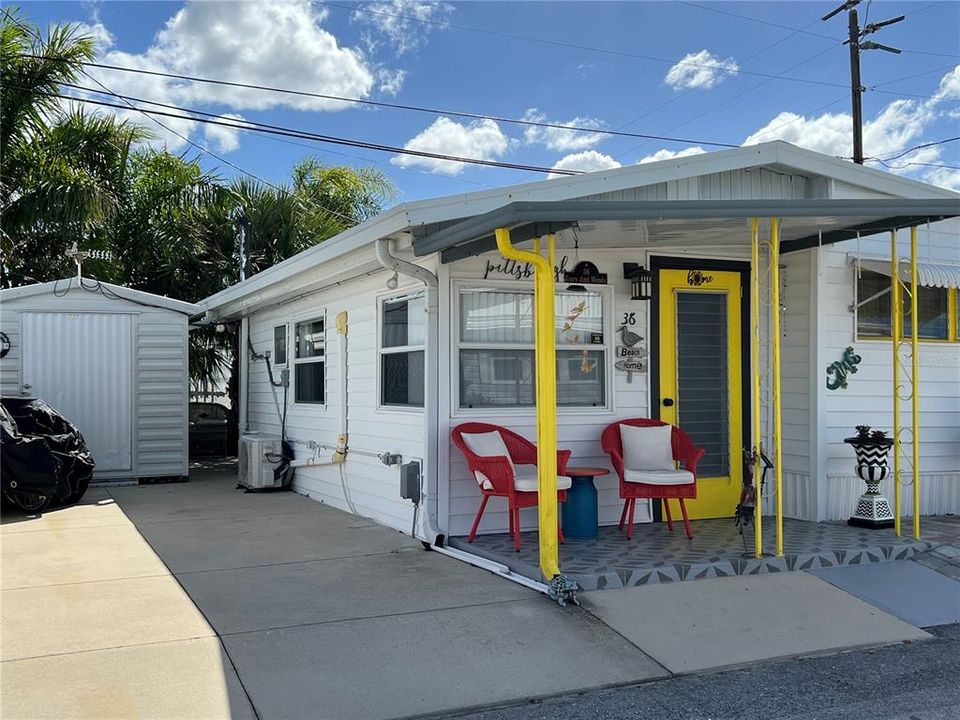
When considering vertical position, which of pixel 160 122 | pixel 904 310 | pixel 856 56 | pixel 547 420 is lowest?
pixel 547 420

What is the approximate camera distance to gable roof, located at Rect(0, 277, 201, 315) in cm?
1006

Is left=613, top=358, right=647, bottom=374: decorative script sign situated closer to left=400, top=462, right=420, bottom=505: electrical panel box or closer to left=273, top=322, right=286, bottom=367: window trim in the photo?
left=400, top=462, right=420, bottom=505: electrical panel box

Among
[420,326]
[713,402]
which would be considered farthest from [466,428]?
[713,402]

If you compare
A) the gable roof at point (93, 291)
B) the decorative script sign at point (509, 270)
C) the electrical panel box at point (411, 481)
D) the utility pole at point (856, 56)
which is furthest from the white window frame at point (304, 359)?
the utility pole at point (856, 56)

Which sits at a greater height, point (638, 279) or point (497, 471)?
point (638, 279)

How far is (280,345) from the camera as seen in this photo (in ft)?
35.1

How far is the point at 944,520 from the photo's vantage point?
7.32m

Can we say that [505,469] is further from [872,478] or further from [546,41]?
[546,41]

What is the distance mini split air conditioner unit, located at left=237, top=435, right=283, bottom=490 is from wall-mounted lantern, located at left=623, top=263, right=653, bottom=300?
4979mm

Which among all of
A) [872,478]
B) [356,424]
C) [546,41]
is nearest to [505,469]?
[356,424]

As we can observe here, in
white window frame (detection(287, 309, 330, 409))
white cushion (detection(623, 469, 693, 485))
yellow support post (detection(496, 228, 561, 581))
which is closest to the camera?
yellow support post (detection(496, 228, 561, 581))

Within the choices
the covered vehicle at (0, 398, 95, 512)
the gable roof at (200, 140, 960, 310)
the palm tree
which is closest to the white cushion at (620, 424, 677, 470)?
the gable roof at (200, 140, 960, 310)

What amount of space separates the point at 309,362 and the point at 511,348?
3.58 metres

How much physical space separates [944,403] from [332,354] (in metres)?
5.94
